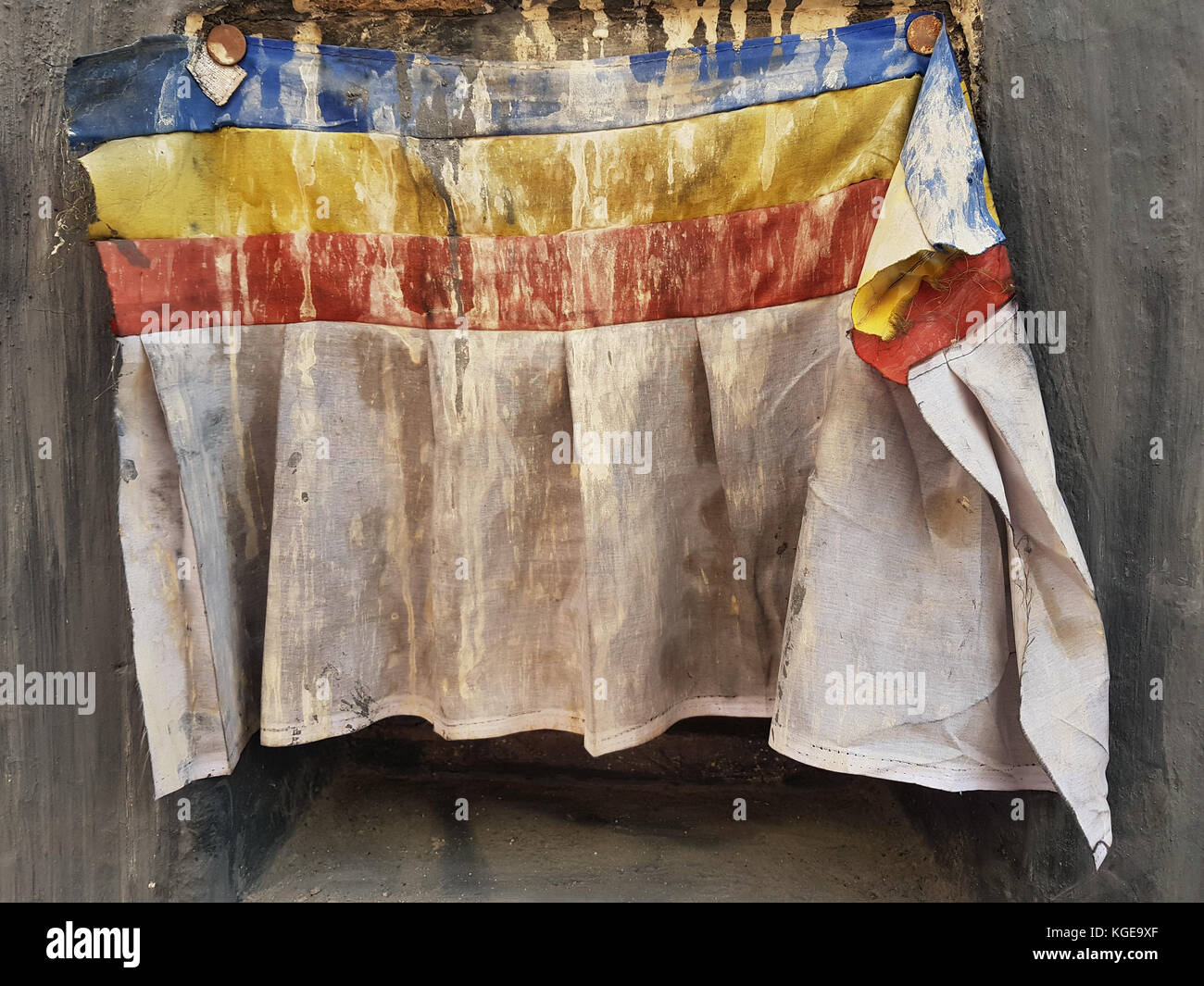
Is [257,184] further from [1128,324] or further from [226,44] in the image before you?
[1128,324]

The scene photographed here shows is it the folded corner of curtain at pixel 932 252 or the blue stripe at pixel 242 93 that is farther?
the blue stripe at pixel 242 93

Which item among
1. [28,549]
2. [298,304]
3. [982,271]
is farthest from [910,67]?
[28,549]

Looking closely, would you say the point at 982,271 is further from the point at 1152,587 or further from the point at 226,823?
the point at 226,823

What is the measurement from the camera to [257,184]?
104 cm

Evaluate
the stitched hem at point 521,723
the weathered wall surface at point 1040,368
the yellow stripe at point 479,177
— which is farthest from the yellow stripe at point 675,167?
the stitched hem at point 521,723

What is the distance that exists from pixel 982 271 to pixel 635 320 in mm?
404

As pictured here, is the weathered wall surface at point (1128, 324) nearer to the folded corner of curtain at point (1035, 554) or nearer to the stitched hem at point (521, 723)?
the folded corner of curtain at point (1035, 554)

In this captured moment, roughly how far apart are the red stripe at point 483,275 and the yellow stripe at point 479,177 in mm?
19

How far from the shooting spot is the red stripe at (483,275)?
3.39 ft

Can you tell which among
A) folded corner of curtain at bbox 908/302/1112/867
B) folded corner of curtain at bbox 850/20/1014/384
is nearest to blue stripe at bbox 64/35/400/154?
folded corner of curtain at bbox 850/20/1014/384

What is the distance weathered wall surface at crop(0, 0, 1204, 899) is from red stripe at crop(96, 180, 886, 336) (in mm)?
162

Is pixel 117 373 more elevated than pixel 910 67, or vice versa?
pixel 910 67

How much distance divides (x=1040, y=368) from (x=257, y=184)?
1.00 m

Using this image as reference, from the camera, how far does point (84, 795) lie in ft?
3.75
